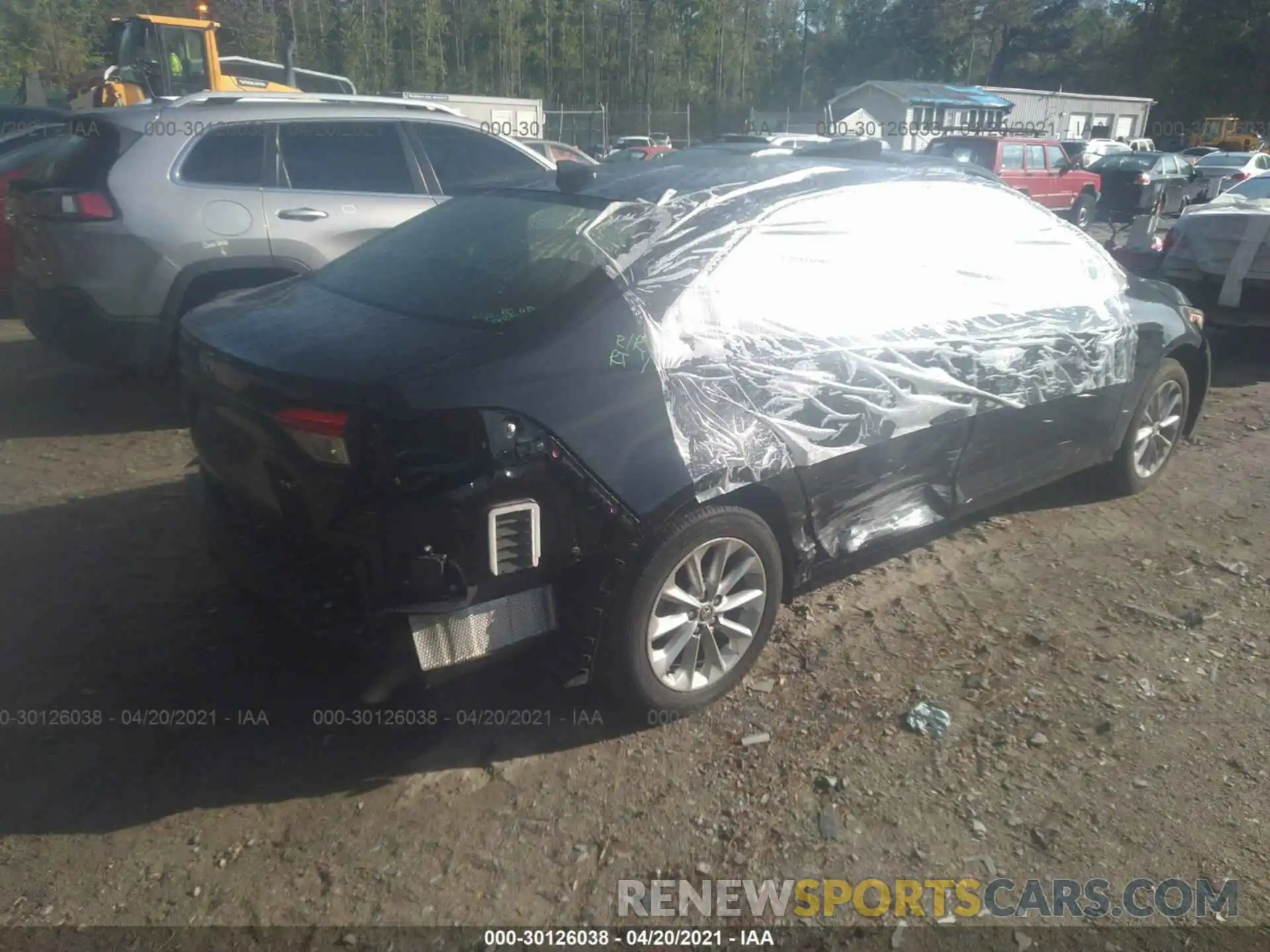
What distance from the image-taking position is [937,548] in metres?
4.51

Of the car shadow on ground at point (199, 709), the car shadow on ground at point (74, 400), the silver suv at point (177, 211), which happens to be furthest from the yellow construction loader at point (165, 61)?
the car shadow on ground at point (199, 709)

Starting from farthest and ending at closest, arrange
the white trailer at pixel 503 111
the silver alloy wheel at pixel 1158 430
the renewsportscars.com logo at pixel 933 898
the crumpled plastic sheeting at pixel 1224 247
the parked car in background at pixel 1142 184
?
the white trailer at pixel 503 111 < the parked car in background at pixel 1142 184 < the crumpled plastic sheeting at pixel 1224 247 < the silver alloy wheel at pixel 1158 430 < the renewsportscars.com logo at pixel 933 898

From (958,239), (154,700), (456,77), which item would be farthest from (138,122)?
(456,77)

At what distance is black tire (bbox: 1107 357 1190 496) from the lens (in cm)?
484

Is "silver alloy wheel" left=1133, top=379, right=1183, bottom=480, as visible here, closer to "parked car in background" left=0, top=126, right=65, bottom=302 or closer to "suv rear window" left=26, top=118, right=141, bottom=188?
"suv rear window" left=26, top=118, right=141, bottom=188

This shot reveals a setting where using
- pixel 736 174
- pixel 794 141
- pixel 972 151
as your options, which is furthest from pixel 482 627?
pixel 972 151

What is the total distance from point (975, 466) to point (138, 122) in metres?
4.87

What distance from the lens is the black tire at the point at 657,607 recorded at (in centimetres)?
285

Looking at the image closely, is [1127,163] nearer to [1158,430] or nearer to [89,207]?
[1158,430]

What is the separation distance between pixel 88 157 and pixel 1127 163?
23327mm

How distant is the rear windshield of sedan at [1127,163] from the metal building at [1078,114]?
44.6 ft

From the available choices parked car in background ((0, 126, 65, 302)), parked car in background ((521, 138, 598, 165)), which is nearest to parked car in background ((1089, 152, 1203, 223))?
parked car in background ((521, 138, 598, 165))

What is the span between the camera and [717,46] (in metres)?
53.9

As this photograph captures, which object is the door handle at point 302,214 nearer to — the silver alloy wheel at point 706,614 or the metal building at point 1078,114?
the silver alloy wheel at point 706,614
